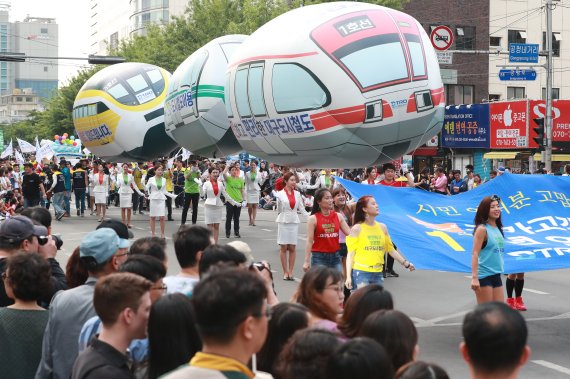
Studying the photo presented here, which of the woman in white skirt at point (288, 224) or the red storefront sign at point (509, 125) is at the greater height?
the red storefront sign at point (509, 125)

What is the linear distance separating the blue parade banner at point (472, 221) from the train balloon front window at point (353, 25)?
6.74 feet

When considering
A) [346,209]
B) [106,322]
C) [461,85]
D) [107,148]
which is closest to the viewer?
[106,322]

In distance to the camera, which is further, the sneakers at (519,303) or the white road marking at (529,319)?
the sneakers at (519,303)

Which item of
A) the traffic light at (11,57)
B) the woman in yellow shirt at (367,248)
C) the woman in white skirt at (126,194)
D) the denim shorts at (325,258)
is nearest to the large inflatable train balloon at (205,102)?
the woman in white skirt at (126,194)

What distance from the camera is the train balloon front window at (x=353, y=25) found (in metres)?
12.7

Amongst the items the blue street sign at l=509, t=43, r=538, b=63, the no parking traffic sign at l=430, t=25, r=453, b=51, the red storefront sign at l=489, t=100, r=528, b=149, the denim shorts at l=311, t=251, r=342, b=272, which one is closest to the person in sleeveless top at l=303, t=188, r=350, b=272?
the denim shorts at l=311, t=251, r=342, b=272

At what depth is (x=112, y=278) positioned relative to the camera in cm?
445

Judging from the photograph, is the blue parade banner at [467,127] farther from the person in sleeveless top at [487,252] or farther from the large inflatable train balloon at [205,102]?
the person in sleeveless top at [487,252]

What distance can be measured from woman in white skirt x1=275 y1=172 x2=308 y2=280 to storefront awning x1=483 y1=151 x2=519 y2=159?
72.8 feet

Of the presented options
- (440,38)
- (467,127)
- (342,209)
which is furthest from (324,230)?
(467,127)

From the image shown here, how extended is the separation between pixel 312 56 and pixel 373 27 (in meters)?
0.94

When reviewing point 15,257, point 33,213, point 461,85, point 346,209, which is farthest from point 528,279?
point 461,85

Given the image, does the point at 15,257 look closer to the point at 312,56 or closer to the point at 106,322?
the point at 106,322

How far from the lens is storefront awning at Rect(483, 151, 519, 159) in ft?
118
